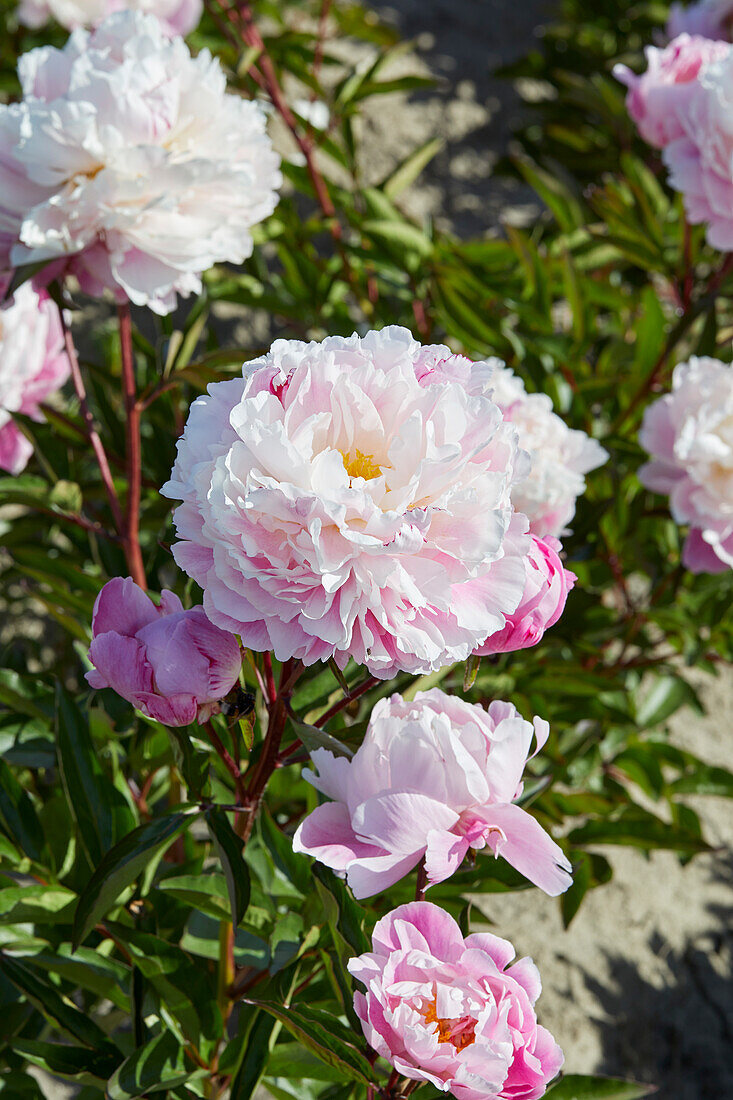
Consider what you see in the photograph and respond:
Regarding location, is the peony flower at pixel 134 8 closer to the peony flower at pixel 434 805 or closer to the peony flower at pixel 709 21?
the peony flower at pixel 709 21

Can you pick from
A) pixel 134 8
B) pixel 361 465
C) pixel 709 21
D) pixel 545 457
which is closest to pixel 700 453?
pixel 545 457

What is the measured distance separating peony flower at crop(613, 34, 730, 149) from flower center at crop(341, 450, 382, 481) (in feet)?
2.47

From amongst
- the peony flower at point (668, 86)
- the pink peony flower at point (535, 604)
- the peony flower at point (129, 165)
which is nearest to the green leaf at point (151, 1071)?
the pink peony flower at point (535, 604)

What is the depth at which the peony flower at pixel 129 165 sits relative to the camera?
68cm

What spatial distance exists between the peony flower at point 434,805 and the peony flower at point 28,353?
1.96ft

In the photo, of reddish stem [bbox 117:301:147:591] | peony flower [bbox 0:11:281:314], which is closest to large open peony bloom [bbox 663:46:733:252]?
peony flower [bbox 0:11:281:314]

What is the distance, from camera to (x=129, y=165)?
→ 2.27ft

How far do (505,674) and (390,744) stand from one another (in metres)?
0.51

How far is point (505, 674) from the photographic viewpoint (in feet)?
3.25

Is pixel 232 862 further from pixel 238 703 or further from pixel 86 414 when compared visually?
pixel 86 414

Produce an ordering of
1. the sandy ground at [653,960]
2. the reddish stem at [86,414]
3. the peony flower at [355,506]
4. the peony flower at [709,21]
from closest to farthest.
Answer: the peony flower at [355,506] → the reddish stem at [86,414] → the sandy ground at [653,960] → the peony flower at [709,21]

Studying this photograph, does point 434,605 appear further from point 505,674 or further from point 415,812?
point 505,674

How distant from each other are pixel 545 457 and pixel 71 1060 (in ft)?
1.94

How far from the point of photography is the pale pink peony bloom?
1.53 ft
